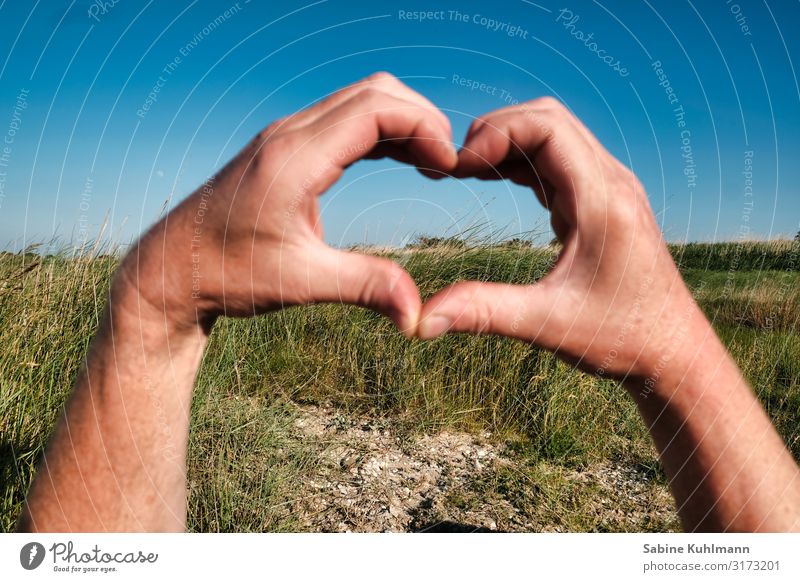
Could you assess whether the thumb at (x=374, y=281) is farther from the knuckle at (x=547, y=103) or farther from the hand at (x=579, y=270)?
the knuckle at (x=547, y=103)

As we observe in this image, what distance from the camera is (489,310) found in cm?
70

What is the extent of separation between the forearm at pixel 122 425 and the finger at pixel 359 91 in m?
0.32

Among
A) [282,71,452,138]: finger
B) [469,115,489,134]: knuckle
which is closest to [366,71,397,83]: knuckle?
[282,71,452,138]: finger

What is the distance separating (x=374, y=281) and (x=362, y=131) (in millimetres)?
181

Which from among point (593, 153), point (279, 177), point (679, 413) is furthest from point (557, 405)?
point (279, 177)

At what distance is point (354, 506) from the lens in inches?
86.6

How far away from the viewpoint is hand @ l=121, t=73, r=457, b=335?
59 cm

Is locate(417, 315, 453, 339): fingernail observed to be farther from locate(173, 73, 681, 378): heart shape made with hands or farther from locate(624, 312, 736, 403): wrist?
locate(624, 312, 736, 403): wrist

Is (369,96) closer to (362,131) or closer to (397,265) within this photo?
(362,131)

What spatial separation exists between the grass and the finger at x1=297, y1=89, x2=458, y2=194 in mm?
1487

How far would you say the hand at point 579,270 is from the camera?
0.67m

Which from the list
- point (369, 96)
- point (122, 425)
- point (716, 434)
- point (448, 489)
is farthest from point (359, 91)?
point (448, 489)

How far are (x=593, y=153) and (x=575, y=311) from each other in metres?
0.21
